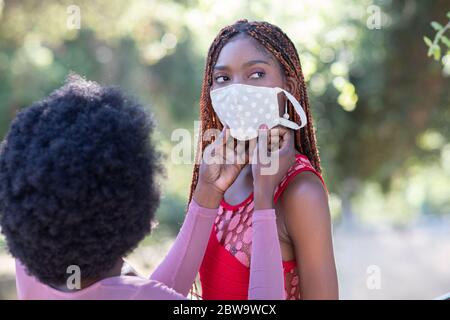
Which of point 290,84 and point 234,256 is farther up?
point 290,84

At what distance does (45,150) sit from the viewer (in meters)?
1.54

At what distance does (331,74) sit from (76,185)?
Result: 12.2 ft

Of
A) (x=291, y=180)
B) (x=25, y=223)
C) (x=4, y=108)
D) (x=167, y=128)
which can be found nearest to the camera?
(x=25, y=223)

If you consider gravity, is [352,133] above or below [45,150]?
above

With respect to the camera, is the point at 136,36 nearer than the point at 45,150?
No

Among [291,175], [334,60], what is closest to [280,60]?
[291,175]

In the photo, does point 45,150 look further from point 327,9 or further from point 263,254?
point 327,9

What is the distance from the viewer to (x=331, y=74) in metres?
4.94

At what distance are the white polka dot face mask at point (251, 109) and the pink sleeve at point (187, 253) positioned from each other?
0.35m

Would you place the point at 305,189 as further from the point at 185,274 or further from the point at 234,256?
the point at 185,274

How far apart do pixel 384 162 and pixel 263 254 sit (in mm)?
7067

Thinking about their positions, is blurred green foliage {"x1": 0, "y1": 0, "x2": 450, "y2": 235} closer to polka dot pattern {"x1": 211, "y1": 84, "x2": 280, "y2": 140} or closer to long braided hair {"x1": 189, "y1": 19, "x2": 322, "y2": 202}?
long braided hair {"x1": 189, "y1": 19, "x2": 322, "y2": 202}
